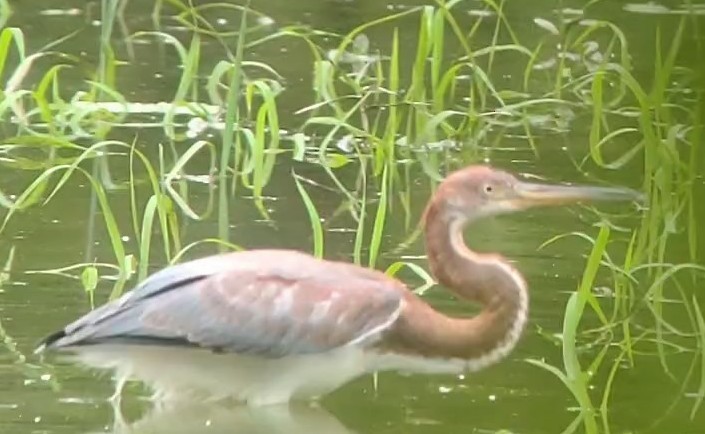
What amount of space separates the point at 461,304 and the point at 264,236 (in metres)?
1.11

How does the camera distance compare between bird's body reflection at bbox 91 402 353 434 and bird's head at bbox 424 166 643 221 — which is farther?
bird's head at bbox 424 166 643 221

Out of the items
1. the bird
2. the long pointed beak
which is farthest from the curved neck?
the long pointed beak

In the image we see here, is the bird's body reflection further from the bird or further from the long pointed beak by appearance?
the long pointed beak

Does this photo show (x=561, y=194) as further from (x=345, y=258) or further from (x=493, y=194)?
(x=345, y=258)

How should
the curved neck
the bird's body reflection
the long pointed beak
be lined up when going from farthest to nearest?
1. the long pointed beak
2. the curved neck
3. the bird's body reflection

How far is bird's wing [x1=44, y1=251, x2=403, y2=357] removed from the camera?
6793mm

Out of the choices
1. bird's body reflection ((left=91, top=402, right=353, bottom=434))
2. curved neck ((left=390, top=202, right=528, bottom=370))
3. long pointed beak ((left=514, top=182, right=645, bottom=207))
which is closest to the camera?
bird's body reflection ((left=91, top=402, right=353, bottom=434))

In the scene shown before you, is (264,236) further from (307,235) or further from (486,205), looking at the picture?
(486,205)

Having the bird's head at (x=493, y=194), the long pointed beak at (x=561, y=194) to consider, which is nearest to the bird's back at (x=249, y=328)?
the bird's head at (x=493, y=194)

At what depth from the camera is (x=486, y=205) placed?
23.9 feet

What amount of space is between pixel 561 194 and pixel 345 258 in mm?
1422

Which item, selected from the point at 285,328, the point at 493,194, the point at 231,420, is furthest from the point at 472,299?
the point at 231,420

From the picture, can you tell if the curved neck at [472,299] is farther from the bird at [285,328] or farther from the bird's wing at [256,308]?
the bird's wing at [256,308]

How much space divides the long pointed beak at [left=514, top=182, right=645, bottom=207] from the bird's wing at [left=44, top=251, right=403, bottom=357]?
0.57m
